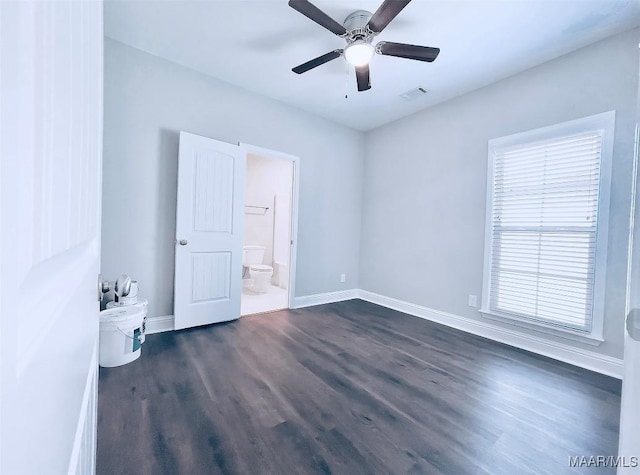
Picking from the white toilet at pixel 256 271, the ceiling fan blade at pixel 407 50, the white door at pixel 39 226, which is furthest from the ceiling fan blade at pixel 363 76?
the white toilet at pixel 256 271

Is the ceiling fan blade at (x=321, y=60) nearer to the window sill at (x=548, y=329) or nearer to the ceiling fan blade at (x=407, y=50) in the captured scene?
the ceiling fan blade at (x=407, y=50)

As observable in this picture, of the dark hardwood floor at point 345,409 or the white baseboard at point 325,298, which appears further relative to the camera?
the white baseboard at point 325,298

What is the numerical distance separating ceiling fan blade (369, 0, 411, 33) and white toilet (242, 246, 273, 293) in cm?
334

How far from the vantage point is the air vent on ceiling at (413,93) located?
3.08 m

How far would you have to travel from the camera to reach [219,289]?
3.00 meters

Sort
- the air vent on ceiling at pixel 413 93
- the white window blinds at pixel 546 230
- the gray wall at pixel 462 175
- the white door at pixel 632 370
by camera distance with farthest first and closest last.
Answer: the air vent on ceiling at pixel 413 93, the white window blinds at pixel 546 230, the gray wall at pixel 462 175, the white door at pixel 632 370

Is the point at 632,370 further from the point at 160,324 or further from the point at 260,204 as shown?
the point at 260,204

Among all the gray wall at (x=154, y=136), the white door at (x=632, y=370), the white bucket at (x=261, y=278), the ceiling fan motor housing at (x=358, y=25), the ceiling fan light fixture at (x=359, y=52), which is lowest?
the white bucket at (x=261, y=278)

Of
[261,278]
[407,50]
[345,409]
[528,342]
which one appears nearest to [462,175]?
[407,50]

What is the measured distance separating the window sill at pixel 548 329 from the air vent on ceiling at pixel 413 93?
2.53 m

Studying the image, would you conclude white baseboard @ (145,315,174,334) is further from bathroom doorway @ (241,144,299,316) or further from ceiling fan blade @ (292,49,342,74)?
ceiling fan blade @ (292,49,342,74)

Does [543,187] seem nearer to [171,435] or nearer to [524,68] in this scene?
[524,68]

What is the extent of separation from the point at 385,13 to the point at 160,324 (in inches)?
127

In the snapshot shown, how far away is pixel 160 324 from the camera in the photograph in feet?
8.90
